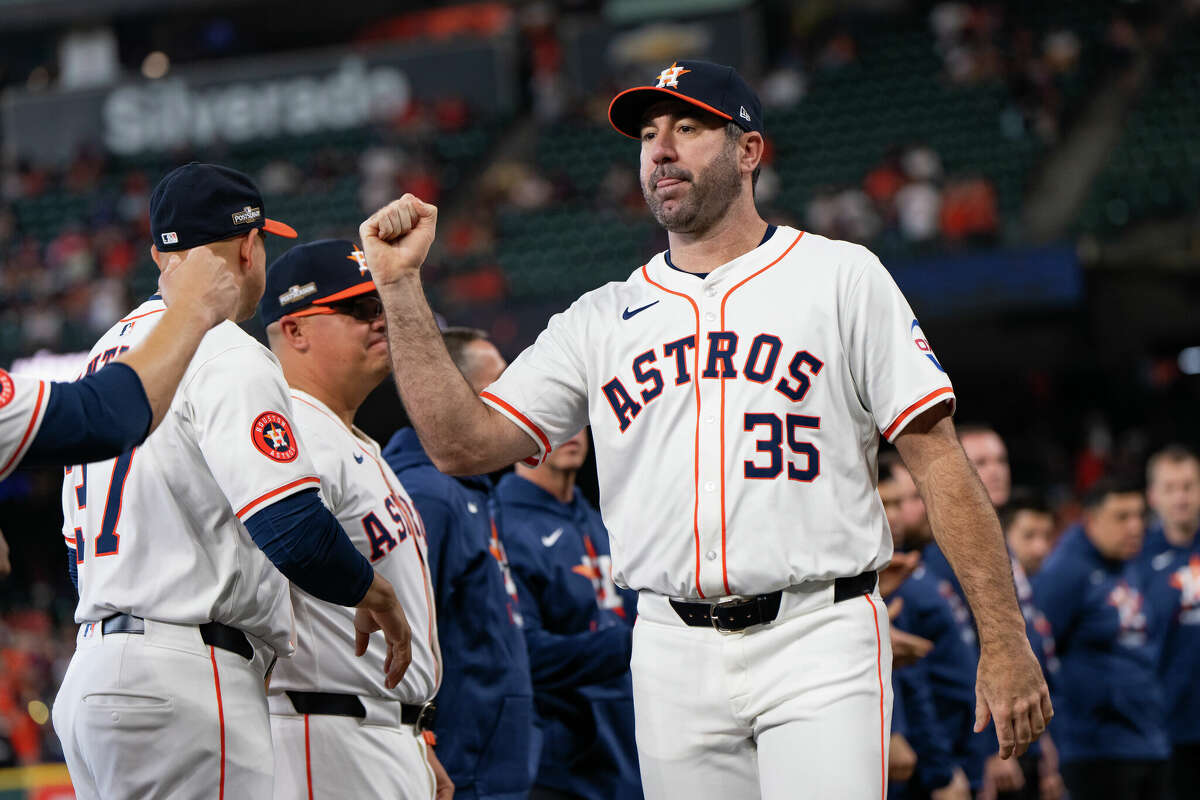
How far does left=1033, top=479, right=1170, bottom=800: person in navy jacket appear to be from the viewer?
676 cm

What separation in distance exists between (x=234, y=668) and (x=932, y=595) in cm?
314

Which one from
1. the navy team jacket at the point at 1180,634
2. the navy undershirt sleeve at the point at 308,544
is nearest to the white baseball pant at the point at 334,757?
the navy undershirt sleeve at the point at 308,544

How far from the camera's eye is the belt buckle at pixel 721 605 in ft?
9.48

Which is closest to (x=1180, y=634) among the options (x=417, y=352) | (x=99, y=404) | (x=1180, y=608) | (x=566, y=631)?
(x=1180, y=608)

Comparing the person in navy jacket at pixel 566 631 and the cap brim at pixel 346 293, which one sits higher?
the cap brim at pixel 346 293

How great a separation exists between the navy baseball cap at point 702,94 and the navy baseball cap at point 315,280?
0.87 m

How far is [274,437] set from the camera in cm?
295

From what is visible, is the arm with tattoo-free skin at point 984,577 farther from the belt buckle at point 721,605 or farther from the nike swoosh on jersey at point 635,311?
the nike swoosh on jersey at point 635,311

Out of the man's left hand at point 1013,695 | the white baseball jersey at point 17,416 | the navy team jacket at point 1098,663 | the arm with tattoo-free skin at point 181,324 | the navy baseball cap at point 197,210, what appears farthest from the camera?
the navy team jacket at point 1098,663

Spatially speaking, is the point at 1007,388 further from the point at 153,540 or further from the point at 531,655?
the point at 153,540

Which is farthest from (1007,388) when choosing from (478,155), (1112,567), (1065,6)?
(1112,567)

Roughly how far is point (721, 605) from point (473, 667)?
1.28 meters

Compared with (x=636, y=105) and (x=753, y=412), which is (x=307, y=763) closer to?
(x=753, y=412)

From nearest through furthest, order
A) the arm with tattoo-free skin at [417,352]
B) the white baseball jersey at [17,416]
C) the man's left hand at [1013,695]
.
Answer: the white baseball jersey at [17,416] < the man's left hand at [1013,695] < the arm with tattoo-free skin at [417,352]
